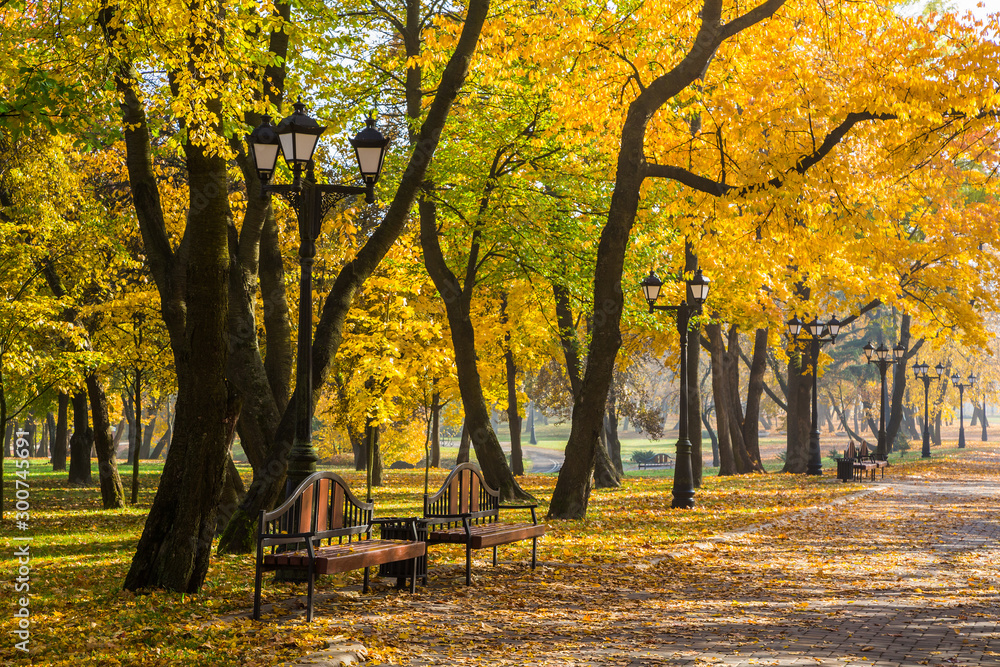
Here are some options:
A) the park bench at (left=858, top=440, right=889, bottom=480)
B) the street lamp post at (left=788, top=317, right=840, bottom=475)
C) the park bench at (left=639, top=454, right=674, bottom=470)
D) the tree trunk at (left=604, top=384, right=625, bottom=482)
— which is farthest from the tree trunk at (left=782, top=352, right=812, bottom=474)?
the park bench at (left=639, top=454, right=674, bottom=470)

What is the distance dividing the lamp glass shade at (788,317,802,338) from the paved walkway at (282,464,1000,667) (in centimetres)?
1498

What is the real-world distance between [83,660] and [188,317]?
3.16m

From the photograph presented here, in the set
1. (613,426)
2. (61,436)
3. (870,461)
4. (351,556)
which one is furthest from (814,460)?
(61,436)

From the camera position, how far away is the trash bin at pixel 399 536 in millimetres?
8031

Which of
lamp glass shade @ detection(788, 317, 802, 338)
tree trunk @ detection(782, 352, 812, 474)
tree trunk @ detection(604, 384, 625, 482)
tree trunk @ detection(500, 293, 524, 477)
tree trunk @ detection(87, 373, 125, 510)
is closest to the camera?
tree trunk @ detection(87, 373, 125, 510)

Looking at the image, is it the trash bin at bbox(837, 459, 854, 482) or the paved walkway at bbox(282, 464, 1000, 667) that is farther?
the trash bin at bbox(837, 459, 854, 482)

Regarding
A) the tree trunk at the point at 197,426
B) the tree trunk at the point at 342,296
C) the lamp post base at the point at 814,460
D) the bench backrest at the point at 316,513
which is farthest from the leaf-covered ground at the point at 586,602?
the lamp post base at the point at 814,460

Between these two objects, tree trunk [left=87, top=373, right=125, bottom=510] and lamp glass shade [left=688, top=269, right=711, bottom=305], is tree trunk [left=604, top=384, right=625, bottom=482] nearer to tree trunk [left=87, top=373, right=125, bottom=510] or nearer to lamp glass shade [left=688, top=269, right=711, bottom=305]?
lamp glass shade [left=688, top=269, right=711, bottom=305]

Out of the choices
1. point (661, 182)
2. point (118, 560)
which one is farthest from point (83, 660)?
point (661, 182)

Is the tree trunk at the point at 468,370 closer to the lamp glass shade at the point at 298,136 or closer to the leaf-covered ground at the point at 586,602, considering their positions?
the leaf-covered ground at the point at 586,602

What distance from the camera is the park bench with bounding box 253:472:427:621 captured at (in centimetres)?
648

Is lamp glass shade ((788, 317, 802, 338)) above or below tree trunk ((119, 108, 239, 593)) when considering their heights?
above

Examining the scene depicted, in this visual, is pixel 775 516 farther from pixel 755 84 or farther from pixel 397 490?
pixel 397 490

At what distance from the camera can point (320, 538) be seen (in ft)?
23.0
